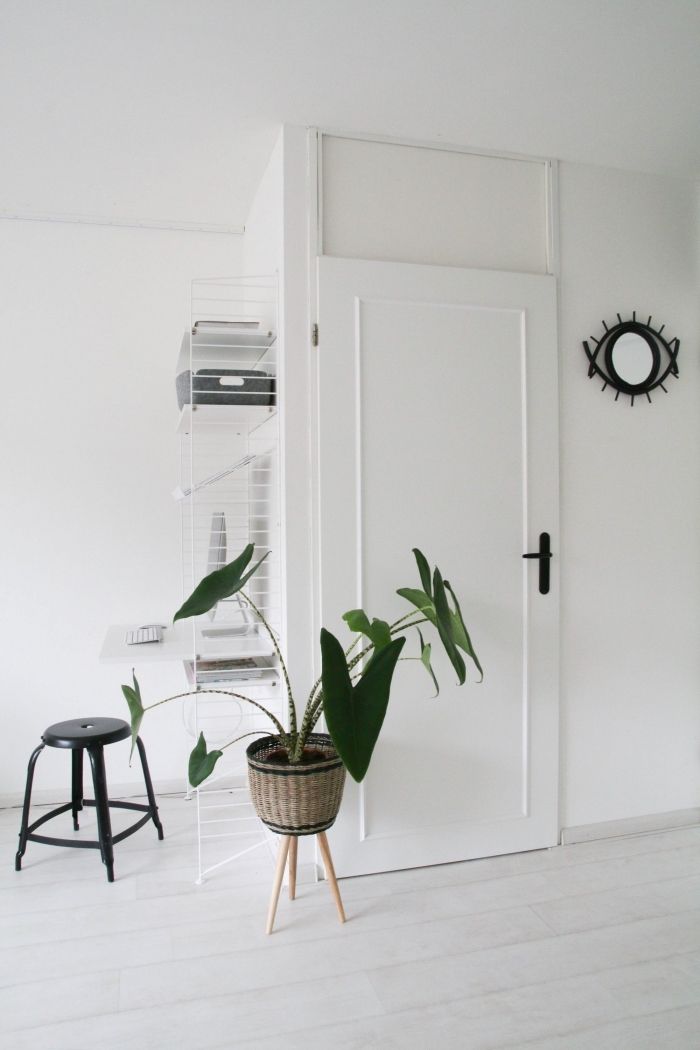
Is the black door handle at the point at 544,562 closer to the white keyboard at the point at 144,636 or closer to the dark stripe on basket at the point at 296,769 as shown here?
the dark stripe on basket at the point at 296,769

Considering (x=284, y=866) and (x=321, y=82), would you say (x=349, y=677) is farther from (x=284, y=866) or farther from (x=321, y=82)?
(x=321, y=82)

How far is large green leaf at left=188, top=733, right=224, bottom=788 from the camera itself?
2.27 m

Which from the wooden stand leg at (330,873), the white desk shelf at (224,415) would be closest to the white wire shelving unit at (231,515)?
the white desk shelf at (224,415)

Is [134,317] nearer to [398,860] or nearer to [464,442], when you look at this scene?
[464,442]

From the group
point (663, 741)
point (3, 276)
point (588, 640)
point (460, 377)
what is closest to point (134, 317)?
point (3, 276)

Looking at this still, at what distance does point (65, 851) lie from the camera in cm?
289

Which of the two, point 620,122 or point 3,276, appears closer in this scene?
point 620,122

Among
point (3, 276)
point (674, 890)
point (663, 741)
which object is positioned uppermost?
point (3, 276)

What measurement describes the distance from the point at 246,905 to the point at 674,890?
1351mm

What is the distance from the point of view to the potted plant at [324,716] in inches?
75.8

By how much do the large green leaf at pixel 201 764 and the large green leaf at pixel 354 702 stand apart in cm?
54

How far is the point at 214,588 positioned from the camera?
2156 millimetres

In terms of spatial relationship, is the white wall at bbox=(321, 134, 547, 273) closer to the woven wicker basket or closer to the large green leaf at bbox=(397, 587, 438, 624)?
the large green leaf at bbox=(397, 587, 438, 624)

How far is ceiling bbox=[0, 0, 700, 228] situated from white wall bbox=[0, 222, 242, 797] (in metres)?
0.39
